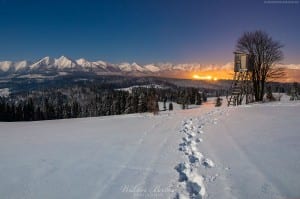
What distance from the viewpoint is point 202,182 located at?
4.39m

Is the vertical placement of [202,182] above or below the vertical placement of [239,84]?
below

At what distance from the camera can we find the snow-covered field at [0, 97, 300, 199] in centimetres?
412

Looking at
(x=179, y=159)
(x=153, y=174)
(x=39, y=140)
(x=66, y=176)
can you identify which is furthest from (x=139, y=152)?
(x=39, y=140)

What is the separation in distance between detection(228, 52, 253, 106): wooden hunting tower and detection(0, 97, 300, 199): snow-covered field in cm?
2183

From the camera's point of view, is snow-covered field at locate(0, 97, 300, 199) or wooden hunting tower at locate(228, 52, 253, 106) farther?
wooden hunting tower at locate(228, 52, 253, 106)

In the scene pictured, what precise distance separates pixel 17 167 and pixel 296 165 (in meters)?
6.09

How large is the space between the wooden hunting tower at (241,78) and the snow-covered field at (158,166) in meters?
21.8

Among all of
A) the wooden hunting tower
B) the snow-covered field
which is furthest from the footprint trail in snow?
the wooden hunting tower

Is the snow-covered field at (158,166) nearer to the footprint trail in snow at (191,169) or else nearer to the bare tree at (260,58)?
the footprint trail in snow at (191,169)

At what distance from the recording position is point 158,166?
5.38 meters

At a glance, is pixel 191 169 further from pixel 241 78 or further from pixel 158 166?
pixel 241 78

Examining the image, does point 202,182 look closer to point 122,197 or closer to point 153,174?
point 153,174

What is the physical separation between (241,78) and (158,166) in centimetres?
2781

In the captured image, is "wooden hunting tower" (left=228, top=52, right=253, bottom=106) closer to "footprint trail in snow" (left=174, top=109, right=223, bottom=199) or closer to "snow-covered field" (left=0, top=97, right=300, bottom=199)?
"snow-covered field" (left=0, top=97, right=300, bottom=199)
